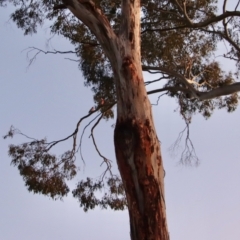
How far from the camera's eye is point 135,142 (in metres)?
5.01

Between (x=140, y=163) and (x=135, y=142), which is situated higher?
(x=135, y=142)

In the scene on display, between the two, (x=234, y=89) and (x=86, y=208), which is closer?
(x=234, y=89)

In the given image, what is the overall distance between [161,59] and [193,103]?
1119 millimetres

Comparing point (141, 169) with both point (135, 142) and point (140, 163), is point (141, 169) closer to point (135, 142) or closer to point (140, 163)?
point (140, 163)

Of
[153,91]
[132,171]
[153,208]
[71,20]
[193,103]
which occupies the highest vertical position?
[71,20]

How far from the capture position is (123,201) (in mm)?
8055

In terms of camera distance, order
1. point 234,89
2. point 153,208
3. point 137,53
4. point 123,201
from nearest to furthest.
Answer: point 153,208
point 137,53
point 234,89
point 123,201

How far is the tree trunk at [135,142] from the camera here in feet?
15.6

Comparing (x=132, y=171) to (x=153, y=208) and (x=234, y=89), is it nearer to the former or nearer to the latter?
(x=153, y=208)

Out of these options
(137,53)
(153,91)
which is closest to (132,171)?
(137,53)

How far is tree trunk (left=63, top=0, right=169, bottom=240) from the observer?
4.76 m

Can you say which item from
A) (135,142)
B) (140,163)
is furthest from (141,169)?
(135,142)

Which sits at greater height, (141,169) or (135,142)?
(135,142)

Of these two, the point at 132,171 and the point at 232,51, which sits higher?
the point at 232,51
